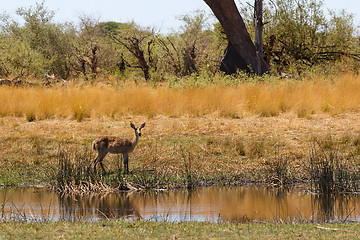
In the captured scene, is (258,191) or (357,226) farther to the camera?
(258,191)

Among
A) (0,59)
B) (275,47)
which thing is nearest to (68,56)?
(0,59)

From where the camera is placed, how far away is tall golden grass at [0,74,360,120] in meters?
18.6

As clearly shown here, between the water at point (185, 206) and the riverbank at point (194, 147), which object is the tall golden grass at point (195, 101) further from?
the water at point (185, 206)

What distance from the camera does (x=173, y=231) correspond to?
7027 millimetres

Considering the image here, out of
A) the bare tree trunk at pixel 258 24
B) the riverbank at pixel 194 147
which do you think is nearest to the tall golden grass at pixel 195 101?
the riverbank at pixel 194 147

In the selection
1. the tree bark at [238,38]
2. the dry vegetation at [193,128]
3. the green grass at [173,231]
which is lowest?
the green grass at [173,231]

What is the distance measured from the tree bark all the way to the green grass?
1849 centimetres

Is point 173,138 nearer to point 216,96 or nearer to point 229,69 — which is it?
point 216,96

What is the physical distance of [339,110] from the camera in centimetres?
1812

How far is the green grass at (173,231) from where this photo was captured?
6648 millimetres

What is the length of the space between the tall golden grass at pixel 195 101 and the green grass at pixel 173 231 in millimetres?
10969

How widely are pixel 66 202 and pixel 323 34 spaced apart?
68.7 feet

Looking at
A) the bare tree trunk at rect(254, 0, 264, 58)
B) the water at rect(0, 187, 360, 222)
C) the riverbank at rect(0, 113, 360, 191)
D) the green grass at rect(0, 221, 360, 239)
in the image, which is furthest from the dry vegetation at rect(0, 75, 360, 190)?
the bare tree trunk at rect(254, 0, 264, 58)

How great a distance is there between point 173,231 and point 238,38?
64.0 ft
